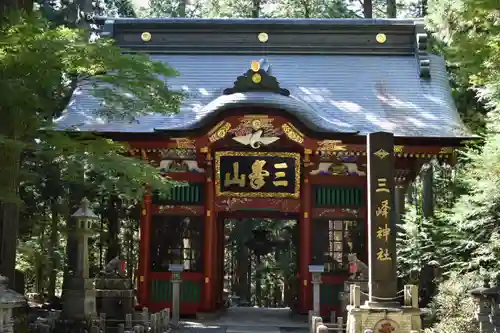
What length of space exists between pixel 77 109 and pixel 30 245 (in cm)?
471

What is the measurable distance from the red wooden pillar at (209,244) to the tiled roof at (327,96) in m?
1.49

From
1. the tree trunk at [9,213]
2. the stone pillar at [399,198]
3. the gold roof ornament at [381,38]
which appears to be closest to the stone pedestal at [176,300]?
the tree trunk at [9,213]

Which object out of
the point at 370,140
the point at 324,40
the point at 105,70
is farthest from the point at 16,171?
the point at 324,40

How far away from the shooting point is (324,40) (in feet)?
56.4

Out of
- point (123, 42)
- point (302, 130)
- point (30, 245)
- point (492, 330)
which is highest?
point (123, 42)

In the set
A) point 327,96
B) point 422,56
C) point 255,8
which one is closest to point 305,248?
point 327,96

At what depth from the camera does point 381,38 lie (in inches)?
669

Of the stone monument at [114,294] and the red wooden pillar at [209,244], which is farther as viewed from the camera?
the red wooden pillar at [209,244]

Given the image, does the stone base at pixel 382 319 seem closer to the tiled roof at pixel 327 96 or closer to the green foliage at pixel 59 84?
the green foliage at pixel 59 84

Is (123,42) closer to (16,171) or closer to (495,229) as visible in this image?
(16,171)

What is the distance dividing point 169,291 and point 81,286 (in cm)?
295

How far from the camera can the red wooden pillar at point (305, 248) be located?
44.3 feet

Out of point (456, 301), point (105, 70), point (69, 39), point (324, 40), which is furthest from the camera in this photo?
point (324, 40)

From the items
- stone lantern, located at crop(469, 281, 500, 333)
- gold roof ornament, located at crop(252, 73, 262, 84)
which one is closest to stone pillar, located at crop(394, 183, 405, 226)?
gold roof ornament, located at crop(252, 73, 262, 84)
